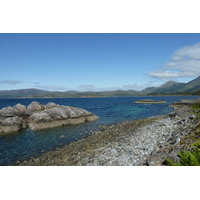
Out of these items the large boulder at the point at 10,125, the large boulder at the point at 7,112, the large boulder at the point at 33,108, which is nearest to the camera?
the large boulder at the point at 10,125

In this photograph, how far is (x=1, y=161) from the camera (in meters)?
15.8

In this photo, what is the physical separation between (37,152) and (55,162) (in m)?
5.54

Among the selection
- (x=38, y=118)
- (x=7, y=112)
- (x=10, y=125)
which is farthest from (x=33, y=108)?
(x=10, y=125)

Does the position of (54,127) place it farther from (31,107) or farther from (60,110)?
(31,107)

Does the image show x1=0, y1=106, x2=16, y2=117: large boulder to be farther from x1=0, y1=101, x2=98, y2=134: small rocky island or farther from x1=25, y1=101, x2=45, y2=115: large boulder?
x1=25, y1=101, x2=45, y2=115: large boulder

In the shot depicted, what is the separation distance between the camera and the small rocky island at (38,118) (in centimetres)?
2995

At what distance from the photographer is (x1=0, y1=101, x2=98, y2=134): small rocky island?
30.0 m

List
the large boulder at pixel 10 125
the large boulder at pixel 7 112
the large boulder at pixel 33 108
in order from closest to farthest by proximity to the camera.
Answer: the large boulder at pixel 10 125, the large boulder at pixel 7 112, the large boulder at pixel 33 108

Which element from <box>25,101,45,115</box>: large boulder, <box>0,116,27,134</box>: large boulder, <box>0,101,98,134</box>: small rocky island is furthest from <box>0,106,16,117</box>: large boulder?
<box>25,101,45,115</box>: large boulder

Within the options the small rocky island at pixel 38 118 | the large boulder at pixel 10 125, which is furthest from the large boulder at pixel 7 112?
the large boulder at pixel 10 125

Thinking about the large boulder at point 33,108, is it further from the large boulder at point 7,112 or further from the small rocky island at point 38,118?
the large boulder at point 7,112

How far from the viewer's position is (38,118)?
106 feet

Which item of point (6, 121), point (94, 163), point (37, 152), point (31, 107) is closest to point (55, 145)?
point (37, 152)

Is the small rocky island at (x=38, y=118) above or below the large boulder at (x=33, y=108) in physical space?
below
